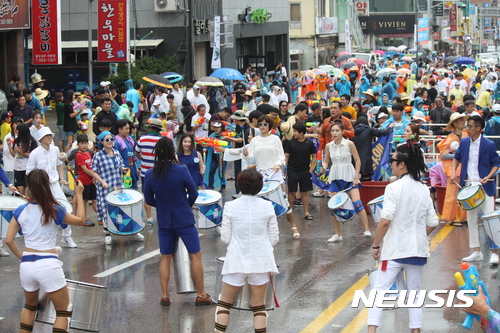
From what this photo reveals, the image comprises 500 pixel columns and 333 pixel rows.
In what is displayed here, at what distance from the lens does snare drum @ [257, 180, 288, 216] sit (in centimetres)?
1041

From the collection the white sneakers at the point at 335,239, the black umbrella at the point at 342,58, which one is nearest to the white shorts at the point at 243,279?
the white sneakers at the point at 335,239

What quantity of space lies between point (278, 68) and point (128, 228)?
1109 inches

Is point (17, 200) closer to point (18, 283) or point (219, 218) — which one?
point (18, 283)

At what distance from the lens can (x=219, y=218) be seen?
35.4 feet

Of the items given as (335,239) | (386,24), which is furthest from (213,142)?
(386,24)

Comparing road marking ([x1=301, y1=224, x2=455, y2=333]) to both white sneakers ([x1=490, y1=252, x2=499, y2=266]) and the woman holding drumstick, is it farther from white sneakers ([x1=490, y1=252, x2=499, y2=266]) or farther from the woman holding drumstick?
A: the woman holding drumstick

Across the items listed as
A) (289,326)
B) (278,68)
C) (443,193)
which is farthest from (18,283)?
(278,68)

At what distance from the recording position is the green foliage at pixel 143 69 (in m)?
26.8

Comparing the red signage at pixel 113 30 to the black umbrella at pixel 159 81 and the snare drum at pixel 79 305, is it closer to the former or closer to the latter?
the black umbrella at pixel 159 81

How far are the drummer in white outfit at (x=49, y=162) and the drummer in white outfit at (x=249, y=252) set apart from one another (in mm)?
4479

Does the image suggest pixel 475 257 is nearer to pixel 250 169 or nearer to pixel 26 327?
pixel 250 169

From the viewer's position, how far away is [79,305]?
671 cm

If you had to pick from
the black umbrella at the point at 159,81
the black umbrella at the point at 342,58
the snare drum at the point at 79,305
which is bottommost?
the snare drum at the point at 79,305

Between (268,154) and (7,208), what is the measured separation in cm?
368
